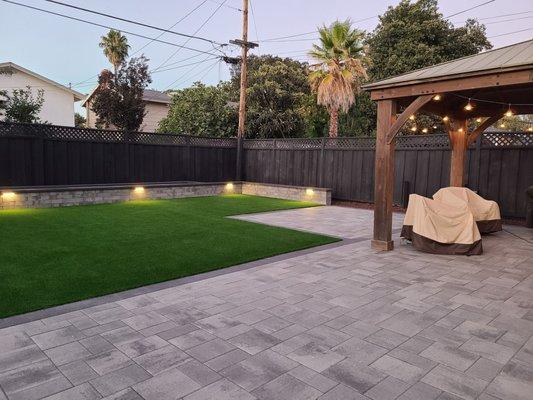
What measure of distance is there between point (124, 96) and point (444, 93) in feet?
58.0

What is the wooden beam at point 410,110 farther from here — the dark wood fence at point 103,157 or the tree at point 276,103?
the tree at point 276,103

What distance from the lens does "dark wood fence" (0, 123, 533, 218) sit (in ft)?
30.3

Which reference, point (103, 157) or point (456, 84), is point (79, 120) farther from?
point (456, 84)

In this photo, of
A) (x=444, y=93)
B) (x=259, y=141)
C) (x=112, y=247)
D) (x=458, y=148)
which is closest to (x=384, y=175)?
(x=444, y=93)

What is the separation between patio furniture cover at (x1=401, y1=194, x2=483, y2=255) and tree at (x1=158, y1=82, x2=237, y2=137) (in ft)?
43.4

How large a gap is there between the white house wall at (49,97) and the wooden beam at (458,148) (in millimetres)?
20517

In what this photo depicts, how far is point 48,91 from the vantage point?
22.4 meters

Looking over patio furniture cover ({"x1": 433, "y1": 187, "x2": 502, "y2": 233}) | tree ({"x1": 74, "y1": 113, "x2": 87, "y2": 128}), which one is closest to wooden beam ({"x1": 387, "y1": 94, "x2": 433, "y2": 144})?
patio furniture cover ({"x1": 433, "y1": 187, "x2": 502, "y2": 233})

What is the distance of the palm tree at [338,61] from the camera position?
14.3 metres

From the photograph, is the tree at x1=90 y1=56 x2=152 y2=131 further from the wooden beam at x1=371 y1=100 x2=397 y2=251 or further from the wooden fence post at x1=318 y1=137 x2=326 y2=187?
the wooden beam at x1=371 y1=100 x2=397 y2=251

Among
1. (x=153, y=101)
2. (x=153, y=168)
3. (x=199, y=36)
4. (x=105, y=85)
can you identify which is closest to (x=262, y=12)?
(x=199, y=36)

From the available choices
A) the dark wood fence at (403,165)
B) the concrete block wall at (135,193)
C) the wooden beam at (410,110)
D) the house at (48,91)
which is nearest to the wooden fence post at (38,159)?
the concrete block wall at (135,193)

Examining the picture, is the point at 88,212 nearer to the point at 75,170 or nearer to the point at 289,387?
the point at 75,170

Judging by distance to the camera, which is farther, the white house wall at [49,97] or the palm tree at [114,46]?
the palm tree at [114,46]
